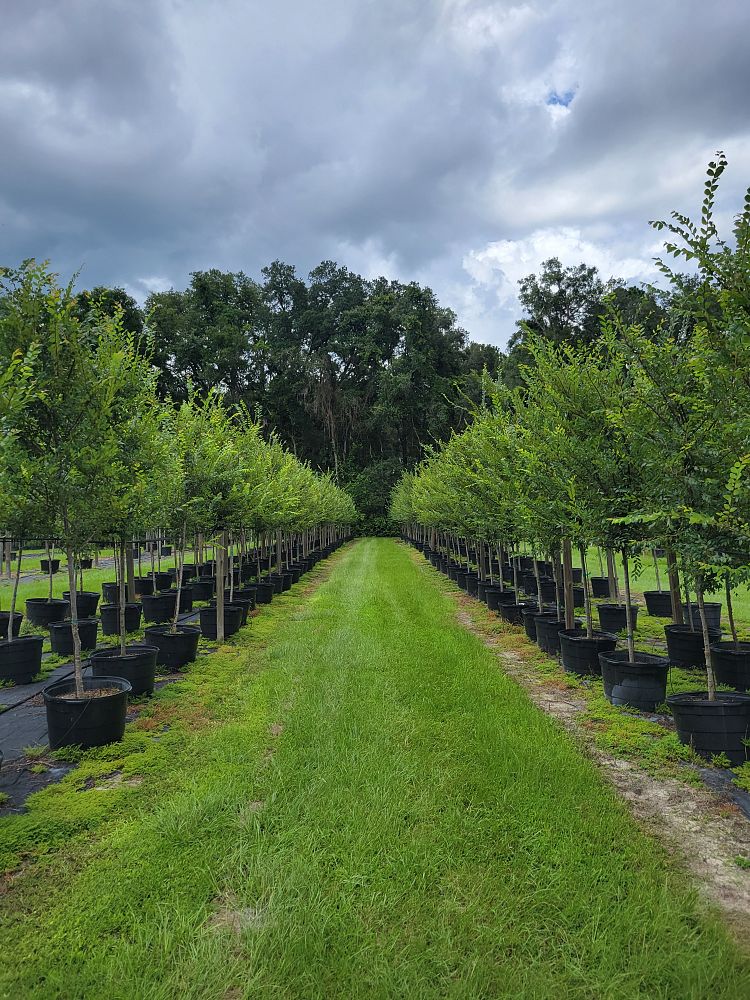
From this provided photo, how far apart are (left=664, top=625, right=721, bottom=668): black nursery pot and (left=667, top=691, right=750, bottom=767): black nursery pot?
2.83m

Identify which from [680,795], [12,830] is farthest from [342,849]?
[680,795]

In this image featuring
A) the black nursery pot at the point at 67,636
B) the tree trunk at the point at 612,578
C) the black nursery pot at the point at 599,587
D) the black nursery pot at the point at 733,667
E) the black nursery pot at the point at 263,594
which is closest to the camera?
the black nursery pot at the point at 733,667

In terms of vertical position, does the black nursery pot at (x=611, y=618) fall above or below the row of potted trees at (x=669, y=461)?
below

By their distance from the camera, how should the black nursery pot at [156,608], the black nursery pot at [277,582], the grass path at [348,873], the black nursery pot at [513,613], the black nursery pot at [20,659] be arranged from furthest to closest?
1. the black nursery pot at [277,582]
2. the black nursery pot at [513,613]
3. the black nursery pot at [156,608]
4. the black nursery pot at [20,659]
5. the grass path at [348,873]

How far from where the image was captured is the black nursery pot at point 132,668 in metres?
6.33

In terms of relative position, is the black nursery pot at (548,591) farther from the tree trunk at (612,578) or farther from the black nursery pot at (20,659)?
the black nursery pot at (20,659)

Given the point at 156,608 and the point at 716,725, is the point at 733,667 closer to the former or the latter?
the point at 716,725

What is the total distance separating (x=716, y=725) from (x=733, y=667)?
205 cm

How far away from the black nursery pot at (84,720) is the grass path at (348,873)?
202 mm

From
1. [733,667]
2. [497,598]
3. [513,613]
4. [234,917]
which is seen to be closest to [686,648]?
[733,667]

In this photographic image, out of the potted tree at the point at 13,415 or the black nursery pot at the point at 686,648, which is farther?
the black nursery pot at the point at 686,648

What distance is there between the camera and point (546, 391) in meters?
7.28

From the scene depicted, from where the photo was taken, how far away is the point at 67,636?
27.7 ft

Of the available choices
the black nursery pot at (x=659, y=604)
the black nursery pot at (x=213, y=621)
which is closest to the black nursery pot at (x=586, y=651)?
the black nursery pot at (x=659, y=604)
